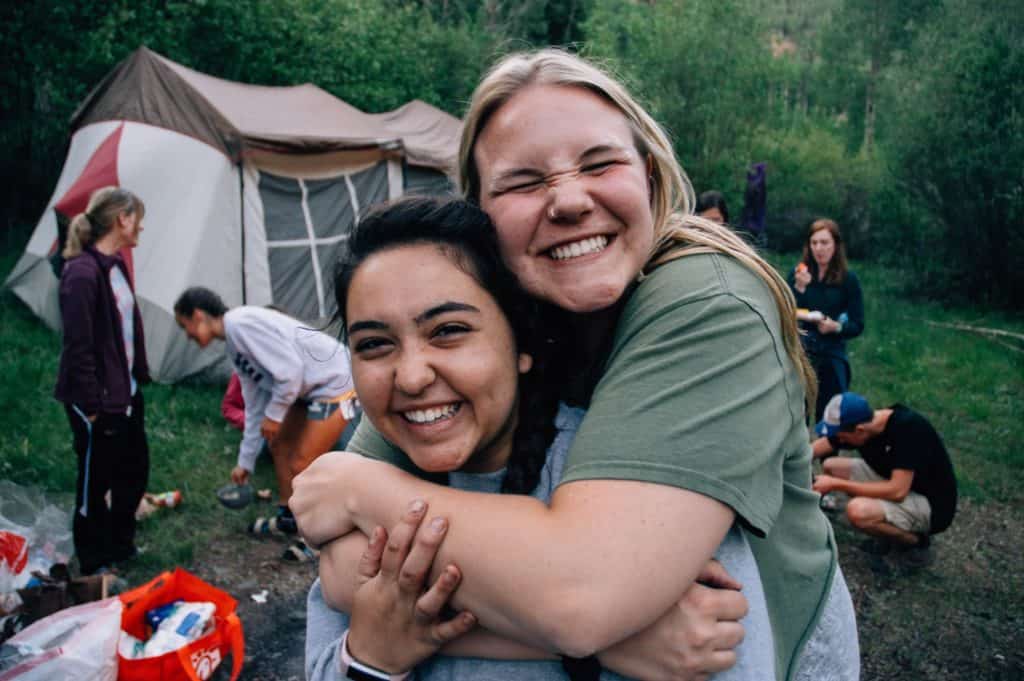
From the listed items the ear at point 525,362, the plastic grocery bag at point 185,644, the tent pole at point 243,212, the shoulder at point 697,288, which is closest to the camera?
the shoulder at point 697,288

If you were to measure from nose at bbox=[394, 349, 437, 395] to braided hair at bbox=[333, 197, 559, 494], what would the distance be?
0.20 metres

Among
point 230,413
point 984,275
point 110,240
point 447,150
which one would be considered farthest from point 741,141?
point 110,240

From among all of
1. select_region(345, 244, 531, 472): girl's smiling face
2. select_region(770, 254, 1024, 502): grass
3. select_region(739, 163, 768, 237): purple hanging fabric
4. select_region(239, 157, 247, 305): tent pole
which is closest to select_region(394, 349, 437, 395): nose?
select_region(345, 244, 531, 472): girl's smiling face

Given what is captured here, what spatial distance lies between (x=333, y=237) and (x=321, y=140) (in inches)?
47.8

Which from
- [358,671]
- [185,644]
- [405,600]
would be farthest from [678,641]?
[185,644]

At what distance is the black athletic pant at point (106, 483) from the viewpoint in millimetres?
4520

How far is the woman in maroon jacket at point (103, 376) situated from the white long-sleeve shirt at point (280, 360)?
625 millimetres

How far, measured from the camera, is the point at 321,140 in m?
8.76

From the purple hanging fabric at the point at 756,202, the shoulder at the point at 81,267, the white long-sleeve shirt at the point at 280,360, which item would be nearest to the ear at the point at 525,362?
the white long-sleeve shirt at the point at 280,360

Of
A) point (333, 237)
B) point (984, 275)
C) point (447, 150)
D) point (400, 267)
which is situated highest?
point (400, 267)

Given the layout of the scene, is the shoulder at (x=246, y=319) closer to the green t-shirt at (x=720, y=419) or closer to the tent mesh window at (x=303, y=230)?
the green t-shirt at (x=720, y=419)

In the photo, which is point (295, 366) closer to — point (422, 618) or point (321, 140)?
point (422, 618)

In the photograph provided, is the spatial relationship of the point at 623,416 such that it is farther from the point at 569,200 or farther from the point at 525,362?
the point at 569,200

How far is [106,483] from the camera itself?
4.59 m
